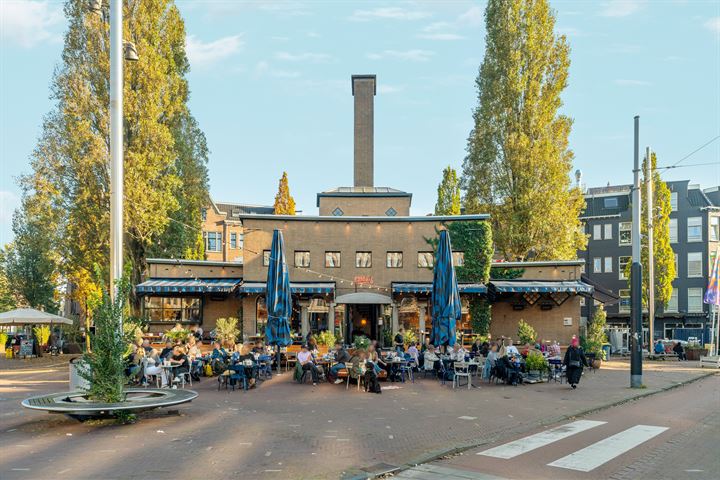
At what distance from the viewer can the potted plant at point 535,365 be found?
20.2 m

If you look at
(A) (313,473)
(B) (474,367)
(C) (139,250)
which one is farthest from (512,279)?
(A) (313,473)

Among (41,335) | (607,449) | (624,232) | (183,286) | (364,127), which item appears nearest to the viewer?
(607,449)

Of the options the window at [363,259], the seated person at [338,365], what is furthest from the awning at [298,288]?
the seated person at [338,365]

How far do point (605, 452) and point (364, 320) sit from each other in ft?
72.7

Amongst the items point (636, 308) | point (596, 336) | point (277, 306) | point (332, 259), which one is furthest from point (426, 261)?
point (636, 308)

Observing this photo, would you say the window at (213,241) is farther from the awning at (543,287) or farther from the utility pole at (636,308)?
the utility pole at (636,308)

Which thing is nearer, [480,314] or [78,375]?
[78,375]

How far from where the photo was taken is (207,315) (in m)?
31.0

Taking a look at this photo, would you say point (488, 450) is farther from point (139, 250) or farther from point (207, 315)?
point (139, 250)

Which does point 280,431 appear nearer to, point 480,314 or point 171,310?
point 480,314

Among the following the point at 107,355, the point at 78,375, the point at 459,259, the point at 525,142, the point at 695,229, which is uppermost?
the point at 525,142

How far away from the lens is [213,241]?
6234 cm

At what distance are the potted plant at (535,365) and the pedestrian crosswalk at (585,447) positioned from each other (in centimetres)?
770

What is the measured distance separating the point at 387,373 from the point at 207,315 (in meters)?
14.1
